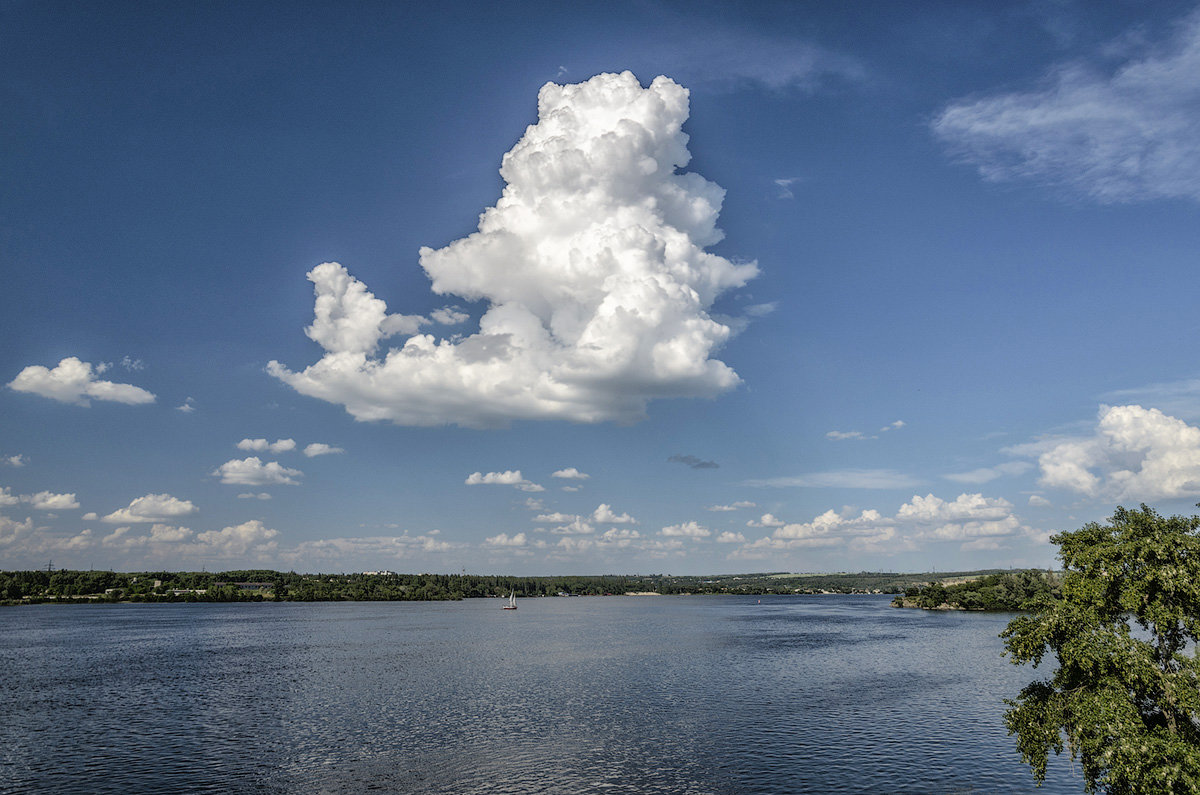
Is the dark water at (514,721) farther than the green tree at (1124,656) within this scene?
Yes

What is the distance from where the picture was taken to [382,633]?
615 feet

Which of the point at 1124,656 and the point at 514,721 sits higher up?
the point at 1124,656

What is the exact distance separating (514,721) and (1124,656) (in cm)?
5932

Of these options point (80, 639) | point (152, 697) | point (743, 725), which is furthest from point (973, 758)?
point (80, 639)

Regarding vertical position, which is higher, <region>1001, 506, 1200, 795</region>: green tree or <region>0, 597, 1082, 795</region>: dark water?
<region>1001, 506, 1200, 795</region>: green tree

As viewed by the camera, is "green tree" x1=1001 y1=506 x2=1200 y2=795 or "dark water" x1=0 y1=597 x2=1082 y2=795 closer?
"green tree" x1=1001 y1=506 x2=1200 y2=795

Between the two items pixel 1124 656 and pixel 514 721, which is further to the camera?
pixel 514 721

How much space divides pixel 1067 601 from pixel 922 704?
5544 centimetres

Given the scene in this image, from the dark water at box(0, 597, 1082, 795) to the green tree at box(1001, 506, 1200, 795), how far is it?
69.3ft

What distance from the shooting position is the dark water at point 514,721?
5419 cm

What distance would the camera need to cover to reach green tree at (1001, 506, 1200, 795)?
2998 centimetres

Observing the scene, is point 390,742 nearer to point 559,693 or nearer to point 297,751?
point 297,751

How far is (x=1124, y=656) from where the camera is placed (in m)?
31.9

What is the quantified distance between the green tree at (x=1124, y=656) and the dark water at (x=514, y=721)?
831 inches
